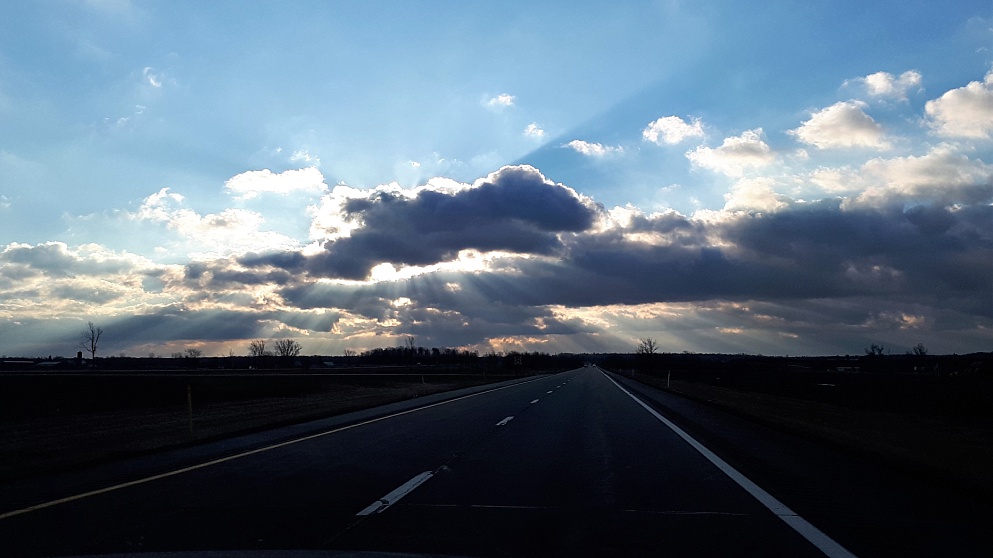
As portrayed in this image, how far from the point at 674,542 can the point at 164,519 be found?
206 inches

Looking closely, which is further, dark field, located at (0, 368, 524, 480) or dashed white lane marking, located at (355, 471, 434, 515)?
dark field, located at (0, 368, 524, 480)

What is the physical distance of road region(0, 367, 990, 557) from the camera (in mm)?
6641

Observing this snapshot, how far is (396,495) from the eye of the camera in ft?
29.4

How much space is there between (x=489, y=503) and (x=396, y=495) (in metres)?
1.23

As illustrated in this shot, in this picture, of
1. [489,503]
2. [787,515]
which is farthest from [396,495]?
[787,515]

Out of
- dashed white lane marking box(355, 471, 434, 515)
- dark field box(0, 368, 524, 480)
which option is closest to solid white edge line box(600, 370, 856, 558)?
dashed white lane marking box(355, 471, 434, 515)

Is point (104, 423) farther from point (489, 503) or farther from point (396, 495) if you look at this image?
point (489, 503)

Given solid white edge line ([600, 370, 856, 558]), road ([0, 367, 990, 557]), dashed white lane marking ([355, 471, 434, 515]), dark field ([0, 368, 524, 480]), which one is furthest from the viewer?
dark field ([0, 368, 524, 480])

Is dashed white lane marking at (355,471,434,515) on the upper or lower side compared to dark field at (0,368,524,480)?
upper

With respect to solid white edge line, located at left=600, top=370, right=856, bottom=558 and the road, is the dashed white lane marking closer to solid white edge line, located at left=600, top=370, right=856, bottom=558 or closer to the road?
the road

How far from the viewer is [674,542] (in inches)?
264

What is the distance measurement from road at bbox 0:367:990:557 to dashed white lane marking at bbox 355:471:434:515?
0.10 ft

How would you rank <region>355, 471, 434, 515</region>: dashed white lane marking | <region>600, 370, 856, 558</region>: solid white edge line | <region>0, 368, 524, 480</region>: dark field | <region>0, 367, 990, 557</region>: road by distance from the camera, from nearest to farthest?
<region>600, 370, 856, 558</region>: solid white edge line
<region>0, 367, 990, 557</region>: road
<region>355, 471, 434, 515</region>: dashed white lane marking
<region>0, 368, 524, 480</region>: dark field

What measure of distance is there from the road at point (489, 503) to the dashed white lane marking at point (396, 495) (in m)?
0.03
